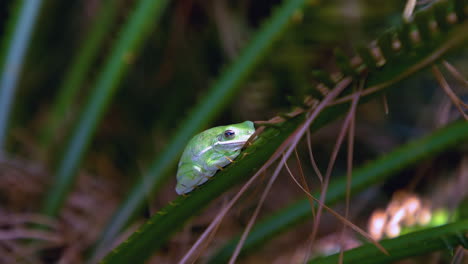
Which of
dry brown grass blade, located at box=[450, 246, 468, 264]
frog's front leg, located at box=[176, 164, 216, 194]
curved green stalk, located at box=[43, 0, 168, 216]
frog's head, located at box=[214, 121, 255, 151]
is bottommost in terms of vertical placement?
dry brown grass blade, located at box=[450, 246, 468, 264]

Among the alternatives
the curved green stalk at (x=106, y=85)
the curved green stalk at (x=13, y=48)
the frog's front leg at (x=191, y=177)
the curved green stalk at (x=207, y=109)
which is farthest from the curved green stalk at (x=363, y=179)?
the curved green stalk at (x=13, y=48)

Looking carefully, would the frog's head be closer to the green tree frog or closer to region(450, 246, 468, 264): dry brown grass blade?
the green tree frog

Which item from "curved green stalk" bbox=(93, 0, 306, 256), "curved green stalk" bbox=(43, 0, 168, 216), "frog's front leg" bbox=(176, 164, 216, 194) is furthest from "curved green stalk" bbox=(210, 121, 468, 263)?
"curved green stalk" bbox=(43, 0, 168, 216)

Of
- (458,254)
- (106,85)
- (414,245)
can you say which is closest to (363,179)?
(458,254)

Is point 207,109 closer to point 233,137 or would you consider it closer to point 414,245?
point 233,137

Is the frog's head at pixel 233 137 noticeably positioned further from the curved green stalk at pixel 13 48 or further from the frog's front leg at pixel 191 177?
the curved green stalk at pixel 13 48

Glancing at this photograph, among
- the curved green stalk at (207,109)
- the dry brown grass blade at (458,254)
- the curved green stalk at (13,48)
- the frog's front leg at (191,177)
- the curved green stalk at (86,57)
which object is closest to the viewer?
the dry brown grass blade at (458,254)
